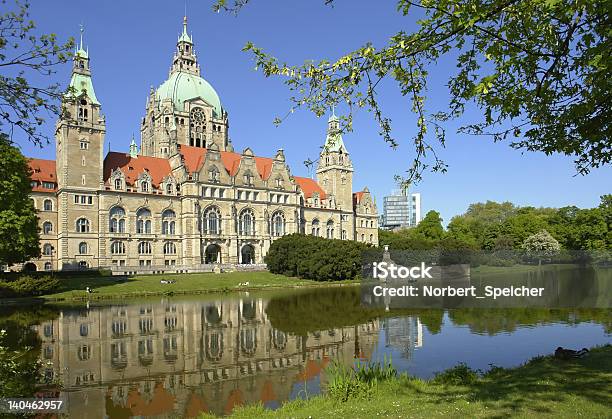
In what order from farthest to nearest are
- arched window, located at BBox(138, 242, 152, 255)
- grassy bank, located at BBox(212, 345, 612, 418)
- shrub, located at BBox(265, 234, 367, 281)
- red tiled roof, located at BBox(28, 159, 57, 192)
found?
arched window, located at BBox(138, 242, 152, 255)
red tiled roof, located at BBox(28, 159, 57, 192)
shrub, located at BBox(265, 234, 367, 281)
grassy bank, located at BBox(212, 345, 612, 418)

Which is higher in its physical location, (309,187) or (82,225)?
(309,187)

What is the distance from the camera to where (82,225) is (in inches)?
2362

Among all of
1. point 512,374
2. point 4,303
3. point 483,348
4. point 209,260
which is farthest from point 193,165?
point 512,374

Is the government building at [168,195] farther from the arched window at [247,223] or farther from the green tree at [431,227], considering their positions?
the green tree at [431,227]

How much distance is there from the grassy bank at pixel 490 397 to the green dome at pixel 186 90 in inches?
3109

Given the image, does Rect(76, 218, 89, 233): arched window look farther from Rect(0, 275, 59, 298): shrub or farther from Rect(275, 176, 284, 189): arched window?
Rect(275, 176, 284, 189): arched window

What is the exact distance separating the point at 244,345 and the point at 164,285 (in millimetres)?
28808

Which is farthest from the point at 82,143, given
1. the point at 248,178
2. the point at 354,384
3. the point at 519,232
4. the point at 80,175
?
the point at 519,232

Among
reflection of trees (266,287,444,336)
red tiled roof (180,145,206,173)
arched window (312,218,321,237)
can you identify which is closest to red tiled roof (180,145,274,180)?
red tiled roof (180,145,206,173)

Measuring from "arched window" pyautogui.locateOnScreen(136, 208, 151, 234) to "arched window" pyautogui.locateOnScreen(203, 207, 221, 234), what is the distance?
7.42 m

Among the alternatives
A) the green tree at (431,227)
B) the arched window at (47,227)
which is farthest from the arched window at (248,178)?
the green tree at (431,227)

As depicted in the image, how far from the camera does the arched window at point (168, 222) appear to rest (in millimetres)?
66625

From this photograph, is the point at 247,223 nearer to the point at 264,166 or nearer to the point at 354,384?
the point at 264,166

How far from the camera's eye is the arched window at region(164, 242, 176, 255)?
217ft
